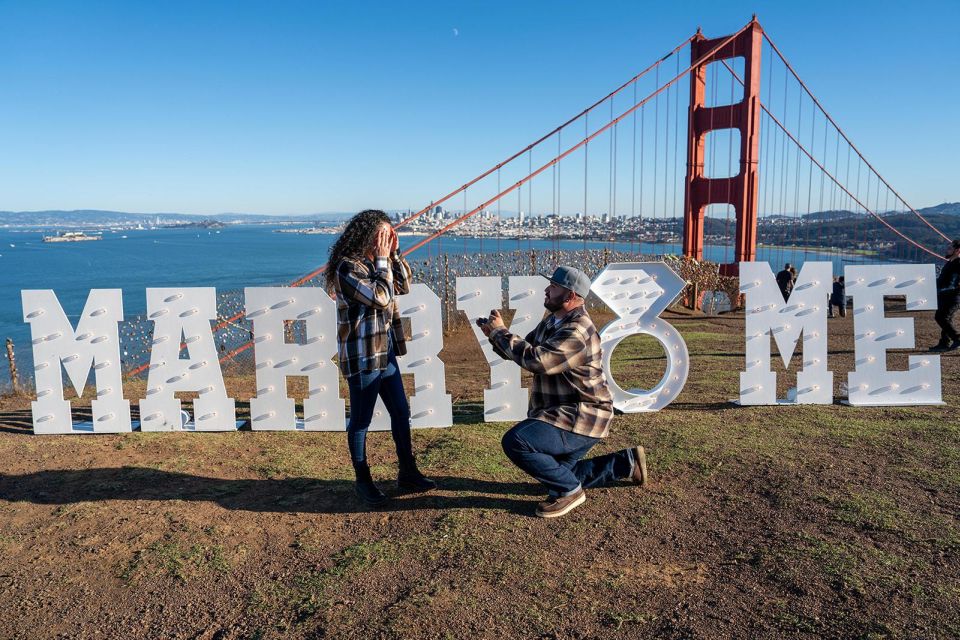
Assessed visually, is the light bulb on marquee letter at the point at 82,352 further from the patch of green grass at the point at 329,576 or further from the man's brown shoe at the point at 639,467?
the man's brown shoe at the point at 639,467

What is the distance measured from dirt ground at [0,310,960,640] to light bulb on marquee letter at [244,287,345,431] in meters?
0.19

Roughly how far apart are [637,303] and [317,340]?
9.47 ft

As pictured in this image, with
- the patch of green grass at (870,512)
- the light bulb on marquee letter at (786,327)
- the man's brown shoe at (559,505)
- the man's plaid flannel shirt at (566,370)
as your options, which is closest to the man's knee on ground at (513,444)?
the man's plaid flannel shirt at (566,370)

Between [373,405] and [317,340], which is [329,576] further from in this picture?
[317,340]

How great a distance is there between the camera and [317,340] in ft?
18.9

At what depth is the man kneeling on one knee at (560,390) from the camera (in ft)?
12.1

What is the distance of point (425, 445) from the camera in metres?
5.40

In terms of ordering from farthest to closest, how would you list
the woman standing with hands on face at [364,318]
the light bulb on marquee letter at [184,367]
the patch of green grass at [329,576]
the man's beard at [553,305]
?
the light bulb on marquee letter at [184,367], the woman standing with hands on face at [364,318], the man's beard at [553,305], the patch of green grass at [329,576]

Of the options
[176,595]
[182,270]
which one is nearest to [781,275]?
[176,595]

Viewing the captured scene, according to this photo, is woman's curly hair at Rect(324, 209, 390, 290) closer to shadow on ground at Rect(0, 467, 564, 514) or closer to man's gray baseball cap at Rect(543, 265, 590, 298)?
man's gray baseball cap at Rect(543, 265, 590, 298)

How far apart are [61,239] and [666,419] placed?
188 metres

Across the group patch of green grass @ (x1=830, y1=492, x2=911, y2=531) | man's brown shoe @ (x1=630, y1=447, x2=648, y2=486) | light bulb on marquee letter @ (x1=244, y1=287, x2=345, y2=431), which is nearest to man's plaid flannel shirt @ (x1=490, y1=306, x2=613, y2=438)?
man's brown shoe @ (x1=630, y1=447, x2=648, y2=486)

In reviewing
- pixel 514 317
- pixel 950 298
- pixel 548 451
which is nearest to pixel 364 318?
pixel 548 451

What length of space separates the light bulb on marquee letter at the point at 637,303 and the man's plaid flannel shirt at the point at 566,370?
211 centimetres
